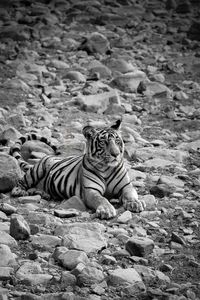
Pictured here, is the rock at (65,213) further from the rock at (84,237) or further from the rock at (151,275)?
the rock at (151,275)

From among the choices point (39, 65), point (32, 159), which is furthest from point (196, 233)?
point (39, 65)

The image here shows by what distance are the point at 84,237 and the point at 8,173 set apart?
1.63 metres

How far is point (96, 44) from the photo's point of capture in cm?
1255

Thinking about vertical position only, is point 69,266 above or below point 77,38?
above

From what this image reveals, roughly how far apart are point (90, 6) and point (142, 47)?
2.66 metres

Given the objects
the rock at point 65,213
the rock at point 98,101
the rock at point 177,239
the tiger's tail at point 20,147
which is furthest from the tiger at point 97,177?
the rock at point 98,101

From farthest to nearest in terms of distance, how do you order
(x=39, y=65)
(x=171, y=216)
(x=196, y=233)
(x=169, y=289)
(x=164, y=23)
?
A: (x=164, y=23) < (x=39, y=65) < (x=171, y=216) < (x=196, y=233) < (x=169, y=289)

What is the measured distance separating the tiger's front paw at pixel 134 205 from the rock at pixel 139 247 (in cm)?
98

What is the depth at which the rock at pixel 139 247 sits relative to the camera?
199 inches

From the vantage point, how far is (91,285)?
448cm

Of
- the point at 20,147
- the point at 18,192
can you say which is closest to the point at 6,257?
the point at 18,192

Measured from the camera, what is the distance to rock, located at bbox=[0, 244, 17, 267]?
15.5 feet

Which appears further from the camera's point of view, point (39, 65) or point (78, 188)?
point (39, 65)

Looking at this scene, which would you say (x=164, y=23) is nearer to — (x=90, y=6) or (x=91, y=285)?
(x=90, y=6)
